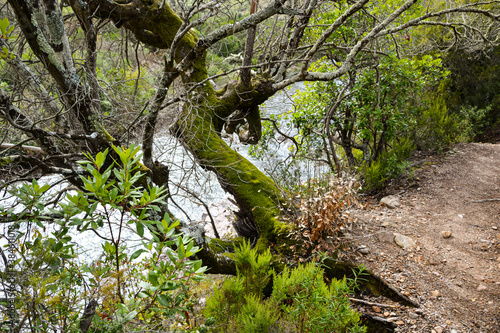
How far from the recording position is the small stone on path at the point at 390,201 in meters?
4.65

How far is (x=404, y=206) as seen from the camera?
4598 millimetres

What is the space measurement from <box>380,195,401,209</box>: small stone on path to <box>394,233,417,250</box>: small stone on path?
1049 millimetres

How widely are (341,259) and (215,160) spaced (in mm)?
1815

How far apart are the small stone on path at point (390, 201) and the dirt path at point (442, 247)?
0.30 feet

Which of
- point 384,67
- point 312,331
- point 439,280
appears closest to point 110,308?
point 312,331

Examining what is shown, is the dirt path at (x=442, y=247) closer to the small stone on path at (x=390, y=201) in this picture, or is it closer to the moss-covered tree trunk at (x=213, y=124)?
the small stone on path at (x=390, y=201)

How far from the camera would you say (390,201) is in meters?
4.75

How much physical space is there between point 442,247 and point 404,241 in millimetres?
455

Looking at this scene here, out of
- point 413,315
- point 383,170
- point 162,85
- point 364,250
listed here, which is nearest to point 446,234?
point 364,250

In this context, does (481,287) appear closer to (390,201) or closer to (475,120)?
(390,201)

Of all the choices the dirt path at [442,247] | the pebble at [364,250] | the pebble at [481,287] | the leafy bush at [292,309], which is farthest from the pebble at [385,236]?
the leafy bush at [292,309]

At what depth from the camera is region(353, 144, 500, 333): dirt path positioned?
2.65 metres

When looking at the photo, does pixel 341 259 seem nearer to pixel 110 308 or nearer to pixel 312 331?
pixel 312 331

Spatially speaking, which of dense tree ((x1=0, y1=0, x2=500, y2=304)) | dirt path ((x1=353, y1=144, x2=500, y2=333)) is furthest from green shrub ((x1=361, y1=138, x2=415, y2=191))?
dense tree ((x1=0, y1=0, x2=500, y2=304))
